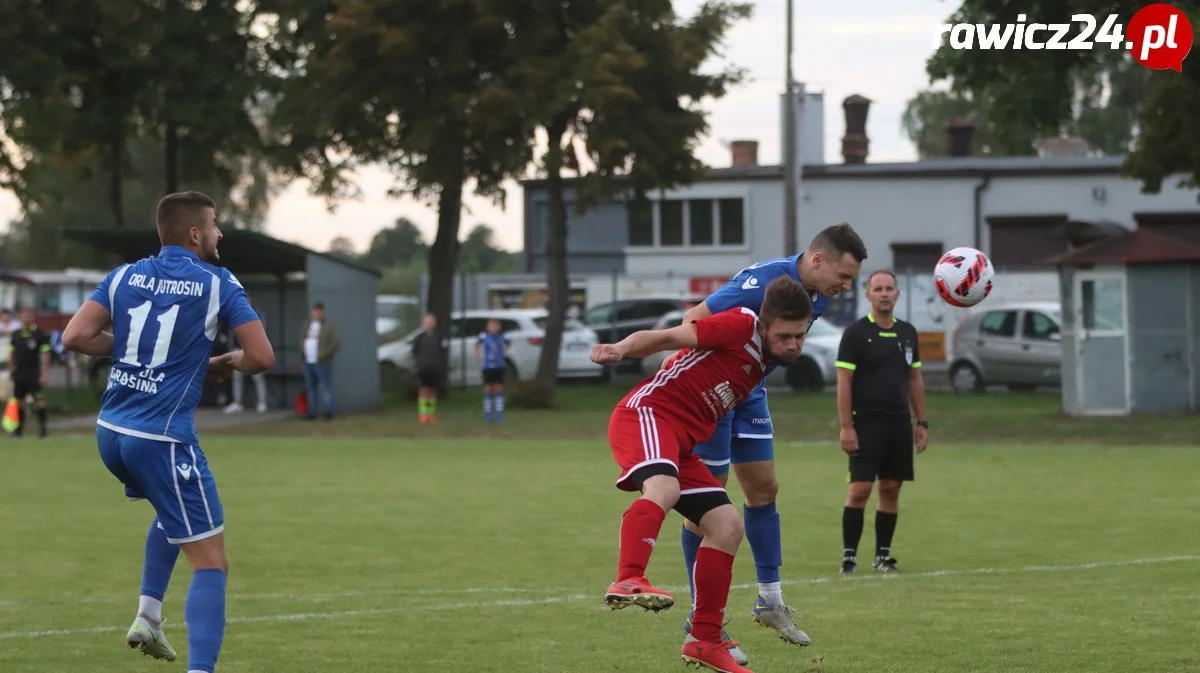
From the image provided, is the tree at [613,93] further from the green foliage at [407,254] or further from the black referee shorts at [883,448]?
the green foliage at [407,254]

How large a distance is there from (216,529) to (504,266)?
109 meters

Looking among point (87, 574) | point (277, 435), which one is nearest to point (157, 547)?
point (87, 574)

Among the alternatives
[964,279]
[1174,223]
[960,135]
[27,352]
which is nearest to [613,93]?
[27,352]

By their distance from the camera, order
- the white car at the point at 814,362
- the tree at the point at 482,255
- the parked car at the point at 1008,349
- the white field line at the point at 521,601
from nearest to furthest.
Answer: the white field line at the point at 521,601 < the parked car at the point at 1008,349 < the white car at the point at 814,362 < the tree at the point at 482,255

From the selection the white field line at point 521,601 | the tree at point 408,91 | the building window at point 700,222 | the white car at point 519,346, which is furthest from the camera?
the building window at point 700,222

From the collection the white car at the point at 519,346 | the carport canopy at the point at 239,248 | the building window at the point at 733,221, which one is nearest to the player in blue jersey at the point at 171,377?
the carport canopy at the point at 239,248

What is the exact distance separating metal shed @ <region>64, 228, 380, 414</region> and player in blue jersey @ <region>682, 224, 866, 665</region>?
22.0m

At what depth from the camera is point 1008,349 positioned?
3506 cm

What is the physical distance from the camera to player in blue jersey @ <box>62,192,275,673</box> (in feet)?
23.3

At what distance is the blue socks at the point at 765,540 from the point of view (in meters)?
8.91

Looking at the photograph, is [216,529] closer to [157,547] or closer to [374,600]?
[157,547]

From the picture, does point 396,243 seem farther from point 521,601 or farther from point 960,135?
point 521,601

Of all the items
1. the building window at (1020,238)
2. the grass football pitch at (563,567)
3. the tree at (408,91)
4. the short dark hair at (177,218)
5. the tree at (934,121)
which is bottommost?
the grass football pitch at (563,567)

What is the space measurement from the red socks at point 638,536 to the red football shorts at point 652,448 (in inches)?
8.3
